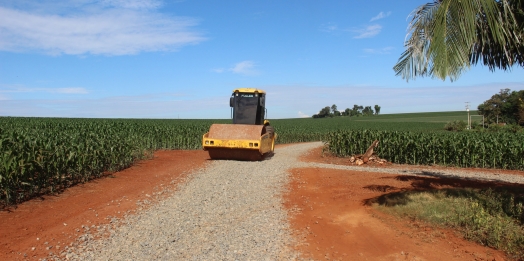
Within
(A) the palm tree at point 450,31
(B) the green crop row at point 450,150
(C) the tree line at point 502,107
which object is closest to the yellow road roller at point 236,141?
(B) the green crop row at point 450,150

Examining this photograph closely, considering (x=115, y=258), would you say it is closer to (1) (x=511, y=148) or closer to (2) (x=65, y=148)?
(2) (x=65, y=148)

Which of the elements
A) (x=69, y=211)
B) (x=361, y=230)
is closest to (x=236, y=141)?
(x=69, y=211)

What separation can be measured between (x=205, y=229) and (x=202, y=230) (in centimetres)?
8

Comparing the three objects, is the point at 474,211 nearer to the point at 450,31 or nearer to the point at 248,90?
the point at 450,31

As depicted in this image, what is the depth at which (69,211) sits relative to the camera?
813 cm

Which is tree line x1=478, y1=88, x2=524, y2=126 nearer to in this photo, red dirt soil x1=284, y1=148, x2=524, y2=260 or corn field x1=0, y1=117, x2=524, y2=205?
corn field x1=0, y1=117, x2=524, y2=205

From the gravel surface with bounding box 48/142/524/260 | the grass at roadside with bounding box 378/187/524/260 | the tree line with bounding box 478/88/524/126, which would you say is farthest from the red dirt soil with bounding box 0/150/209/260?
the tree line with bounding box 478/88/524/126

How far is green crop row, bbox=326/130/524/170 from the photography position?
18.2 meters

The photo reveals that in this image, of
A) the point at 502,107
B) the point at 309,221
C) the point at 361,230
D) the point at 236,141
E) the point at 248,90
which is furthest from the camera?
the point at 502,107

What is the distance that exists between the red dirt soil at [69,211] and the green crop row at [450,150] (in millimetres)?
11815

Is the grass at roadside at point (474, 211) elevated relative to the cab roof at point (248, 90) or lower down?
lower down

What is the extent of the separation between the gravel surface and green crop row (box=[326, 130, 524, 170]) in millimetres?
11149

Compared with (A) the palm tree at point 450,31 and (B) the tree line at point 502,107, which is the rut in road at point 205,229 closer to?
(A) the palm tree at point 450,31

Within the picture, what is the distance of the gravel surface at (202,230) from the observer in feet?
18.9
